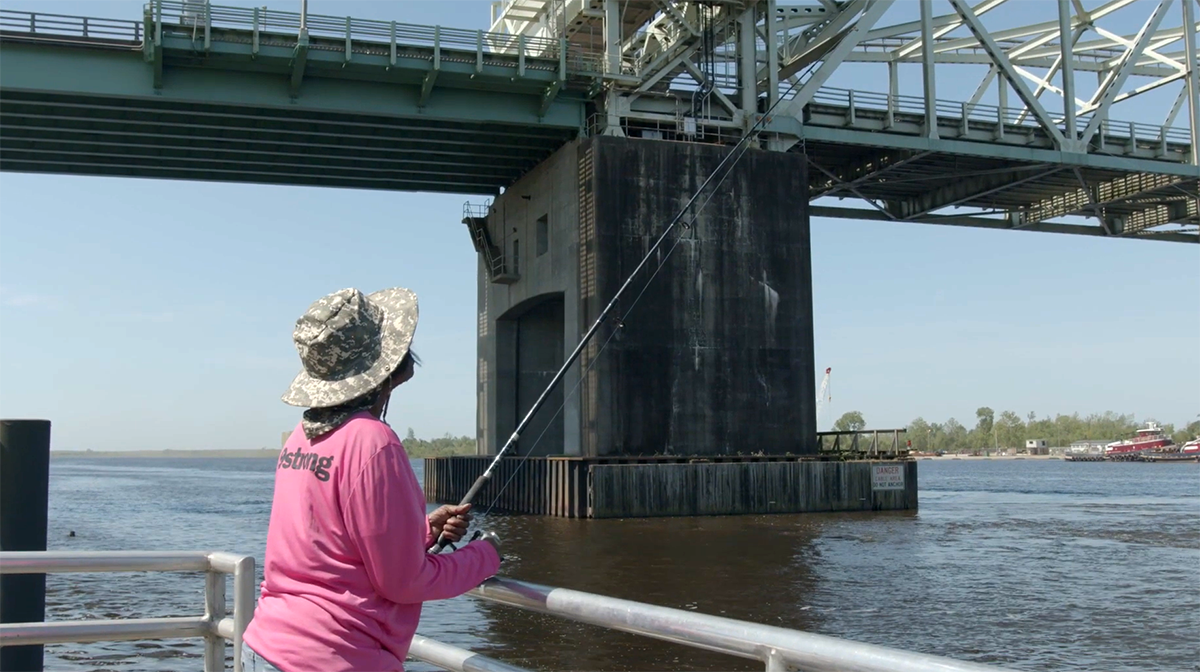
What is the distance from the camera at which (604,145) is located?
32781 millimetres

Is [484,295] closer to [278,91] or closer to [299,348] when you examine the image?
[278,91]

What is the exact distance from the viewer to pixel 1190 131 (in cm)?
4231

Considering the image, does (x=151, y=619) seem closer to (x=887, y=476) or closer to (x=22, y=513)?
(x=22, y=513)

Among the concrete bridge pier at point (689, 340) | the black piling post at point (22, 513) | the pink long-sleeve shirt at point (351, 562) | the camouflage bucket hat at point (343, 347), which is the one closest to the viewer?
the pink long-sleeve shirt at point (351, 562)

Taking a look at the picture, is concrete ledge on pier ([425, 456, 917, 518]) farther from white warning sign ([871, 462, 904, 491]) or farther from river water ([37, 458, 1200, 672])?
river water ([37, 458, 1200, 672])

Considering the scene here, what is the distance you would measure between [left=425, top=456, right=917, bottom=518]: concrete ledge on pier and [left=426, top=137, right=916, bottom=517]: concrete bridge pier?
0.18ft

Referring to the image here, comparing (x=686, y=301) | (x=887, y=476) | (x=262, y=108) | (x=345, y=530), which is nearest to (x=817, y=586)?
(x=686, y=301)

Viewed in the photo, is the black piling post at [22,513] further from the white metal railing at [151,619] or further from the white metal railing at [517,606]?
the white metal railing at [517,606]

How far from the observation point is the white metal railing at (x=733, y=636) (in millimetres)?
2451

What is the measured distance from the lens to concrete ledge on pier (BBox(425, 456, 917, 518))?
96.5ft

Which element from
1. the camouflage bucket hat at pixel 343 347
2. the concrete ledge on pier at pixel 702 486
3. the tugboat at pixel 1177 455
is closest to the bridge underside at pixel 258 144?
the concrete ledge on pier at pixel 702 486

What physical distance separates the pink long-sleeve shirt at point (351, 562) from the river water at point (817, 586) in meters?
8.68

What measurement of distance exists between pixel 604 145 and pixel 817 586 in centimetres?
1786

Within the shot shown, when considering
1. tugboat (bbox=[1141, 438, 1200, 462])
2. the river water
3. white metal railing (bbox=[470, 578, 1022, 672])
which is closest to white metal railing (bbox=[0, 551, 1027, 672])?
white metal railing (bbox=[470, 578, 1022, 672])
